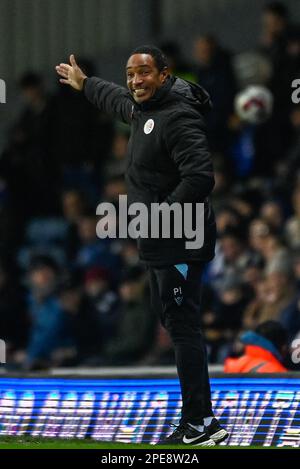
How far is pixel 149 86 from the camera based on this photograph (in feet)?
25.9

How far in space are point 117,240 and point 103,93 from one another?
6587 millimetres

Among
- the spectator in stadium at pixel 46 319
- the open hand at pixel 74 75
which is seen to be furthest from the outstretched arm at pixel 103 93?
the spectator in stadium at pixel 46 319

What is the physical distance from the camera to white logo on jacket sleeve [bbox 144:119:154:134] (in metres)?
7.90

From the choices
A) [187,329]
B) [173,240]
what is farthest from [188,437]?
[173,240]

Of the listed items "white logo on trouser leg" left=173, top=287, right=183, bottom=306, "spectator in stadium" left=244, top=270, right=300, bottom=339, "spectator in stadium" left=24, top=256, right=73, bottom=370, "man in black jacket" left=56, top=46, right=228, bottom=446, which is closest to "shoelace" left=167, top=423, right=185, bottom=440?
"man in black jacket" left=56, top=46, right=228, bottom=446

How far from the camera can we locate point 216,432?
7.98 m

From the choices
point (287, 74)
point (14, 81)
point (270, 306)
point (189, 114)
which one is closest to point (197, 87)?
point (189, 114)

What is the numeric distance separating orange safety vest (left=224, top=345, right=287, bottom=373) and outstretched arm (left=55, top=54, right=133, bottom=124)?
2.04 metres

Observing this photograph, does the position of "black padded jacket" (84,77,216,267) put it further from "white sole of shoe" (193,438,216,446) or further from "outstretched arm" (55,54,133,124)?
"white sole of shoe" (193,438,216,446)
